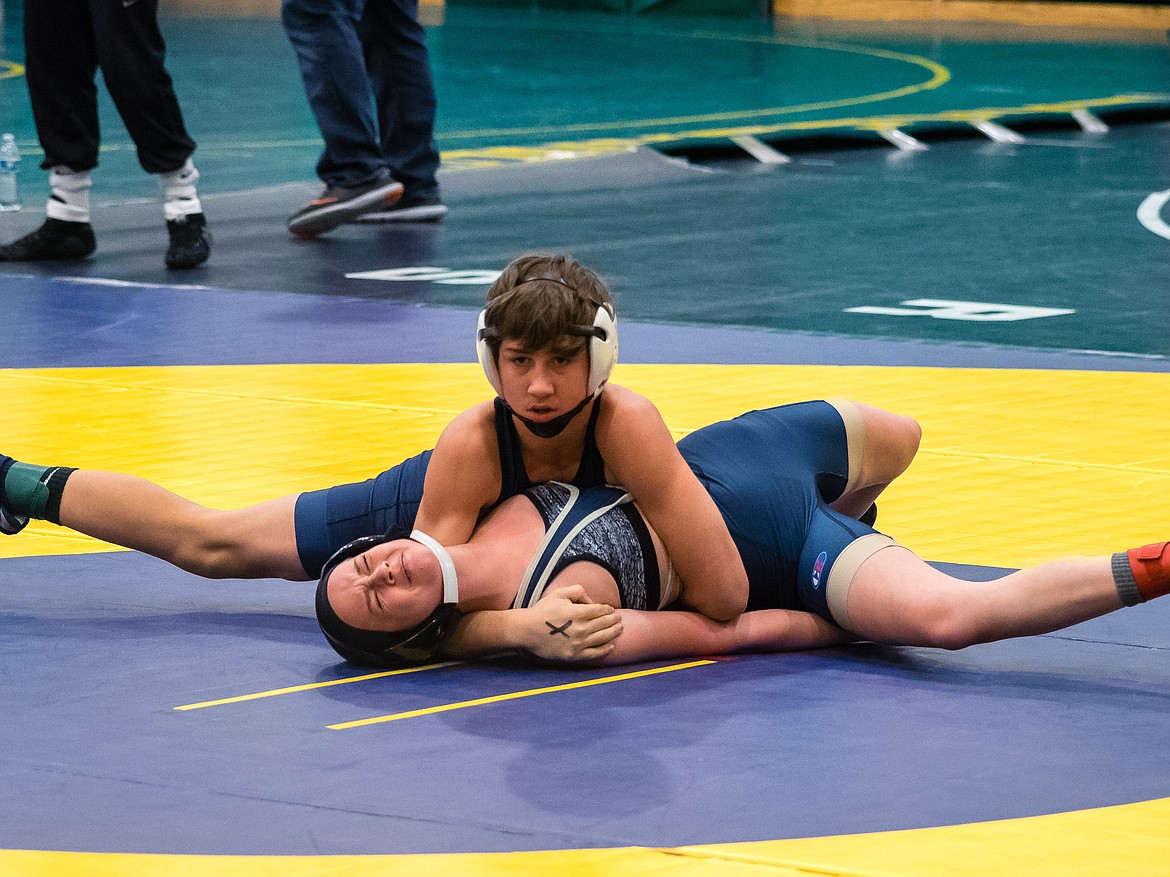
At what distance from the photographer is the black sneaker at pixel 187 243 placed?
7055mm

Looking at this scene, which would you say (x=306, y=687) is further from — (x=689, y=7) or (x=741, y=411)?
(x=689, y=7)

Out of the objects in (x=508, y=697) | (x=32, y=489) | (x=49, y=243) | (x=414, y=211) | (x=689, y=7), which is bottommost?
(x=689, y=7)

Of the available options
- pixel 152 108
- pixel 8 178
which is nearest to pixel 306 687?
pixel 152 108

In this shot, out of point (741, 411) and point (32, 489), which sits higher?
point (32, 489)

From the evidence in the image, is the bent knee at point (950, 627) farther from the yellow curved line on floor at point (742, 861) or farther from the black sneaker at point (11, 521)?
the black sneaker at point (11, 521)

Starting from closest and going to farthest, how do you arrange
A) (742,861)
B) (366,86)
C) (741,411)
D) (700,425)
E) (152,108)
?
1. (742,861)
2. (700,425)
3. (741,411)
4. (152,108)
5. (366,86)

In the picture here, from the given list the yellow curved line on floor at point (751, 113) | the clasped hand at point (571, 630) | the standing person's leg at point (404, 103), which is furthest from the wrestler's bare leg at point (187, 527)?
the yellow curved line on floor at point (751, 113)

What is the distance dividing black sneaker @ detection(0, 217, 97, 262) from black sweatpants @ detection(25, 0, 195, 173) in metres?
0.21

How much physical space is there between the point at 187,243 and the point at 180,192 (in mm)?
159

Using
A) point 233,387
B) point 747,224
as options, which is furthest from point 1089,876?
point 747,224

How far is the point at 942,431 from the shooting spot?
464 centimetres

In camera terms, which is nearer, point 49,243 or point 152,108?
point 152,108

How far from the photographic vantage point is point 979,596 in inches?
122

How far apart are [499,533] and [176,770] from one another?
2.41 ft
